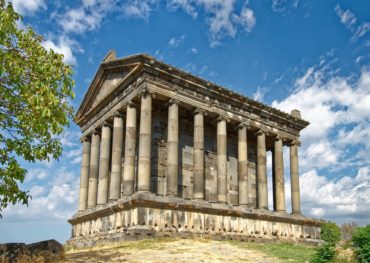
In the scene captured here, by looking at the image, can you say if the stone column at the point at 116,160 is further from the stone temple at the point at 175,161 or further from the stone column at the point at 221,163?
the stone column at the point at 221,163

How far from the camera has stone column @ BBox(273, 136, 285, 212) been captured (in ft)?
94.3

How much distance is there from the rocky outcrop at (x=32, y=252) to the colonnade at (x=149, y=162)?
714cm

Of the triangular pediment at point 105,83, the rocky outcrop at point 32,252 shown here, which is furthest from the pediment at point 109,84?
the rocky outcrop at point 32,252

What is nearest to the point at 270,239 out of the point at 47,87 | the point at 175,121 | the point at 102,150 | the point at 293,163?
the point at 293,163

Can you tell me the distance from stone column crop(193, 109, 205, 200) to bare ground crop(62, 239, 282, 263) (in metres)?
3.70

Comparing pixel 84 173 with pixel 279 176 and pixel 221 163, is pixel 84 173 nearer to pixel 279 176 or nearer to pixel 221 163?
pixel 221 163

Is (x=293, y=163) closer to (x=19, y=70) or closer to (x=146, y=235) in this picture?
(x=146, y=235)

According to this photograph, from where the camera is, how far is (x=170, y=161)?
22156mm

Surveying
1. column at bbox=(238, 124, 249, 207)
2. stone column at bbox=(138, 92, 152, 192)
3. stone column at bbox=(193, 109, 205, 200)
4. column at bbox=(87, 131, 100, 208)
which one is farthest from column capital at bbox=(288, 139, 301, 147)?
column at bbox=(87, 131, 100, 208)

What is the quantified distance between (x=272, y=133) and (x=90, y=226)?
46.2ft

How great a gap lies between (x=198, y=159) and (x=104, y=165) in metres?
5.95

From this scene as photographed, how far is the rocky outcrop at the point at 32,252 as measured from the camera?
483 inches

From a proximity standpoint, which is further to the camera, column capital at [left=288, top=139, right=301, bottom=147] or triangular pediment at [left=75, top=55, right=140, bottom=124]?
column capital at [left=288, top=139, right=301, bottom=147]

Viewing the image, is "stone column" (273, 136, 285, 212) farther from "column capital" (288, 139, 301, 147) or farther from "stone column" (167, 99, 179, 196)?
"stone column" (167, 99, 179, 196)
